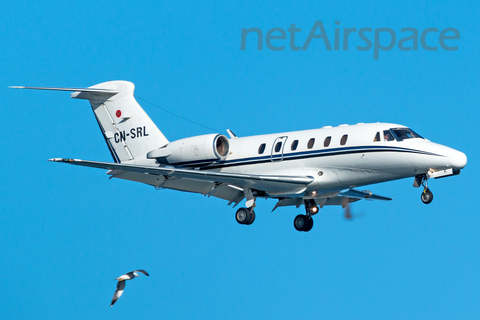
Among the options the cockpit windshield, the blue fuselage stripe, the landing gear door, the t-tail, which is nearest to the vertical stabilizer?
the t-tail

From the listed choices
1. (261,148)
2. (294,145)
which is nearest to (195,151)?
(261,148)

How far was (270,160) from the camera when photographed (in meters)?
25.2

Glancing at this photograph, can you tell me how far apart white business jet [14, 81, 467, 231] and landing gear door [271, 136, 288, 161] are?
35 millimetres

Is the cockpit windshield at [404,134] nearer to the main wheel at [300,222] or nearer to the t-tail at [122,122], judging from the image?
the main wheel at [300,222]

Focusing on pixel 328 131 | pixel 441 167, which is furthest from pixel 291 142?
pixel 441 167

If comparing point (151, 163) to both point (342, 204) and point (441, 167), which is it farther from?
point (441, 167)

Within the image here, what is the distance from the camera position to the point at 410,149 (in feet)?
75.6

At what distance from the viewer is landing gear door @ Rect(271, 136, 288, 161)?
2503 centimetres

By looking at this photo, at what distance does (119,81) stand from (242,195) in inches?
262

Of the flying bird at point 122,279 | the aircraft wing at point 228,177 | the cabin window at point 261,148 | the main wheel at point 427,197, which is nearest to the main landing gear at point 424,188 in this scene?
the main wheel at point 427,197

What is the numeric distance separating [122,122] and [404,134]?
10.7 metres

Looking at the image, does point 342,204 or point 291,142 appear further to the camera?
point 342,204

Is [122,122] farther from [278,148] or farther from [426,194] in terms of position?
[426,194]

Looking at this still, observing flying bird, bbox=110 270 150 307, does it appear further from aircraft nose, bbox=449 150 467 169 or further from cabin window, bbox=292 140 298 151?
aircraft nose, bbox=449 150 467 169
